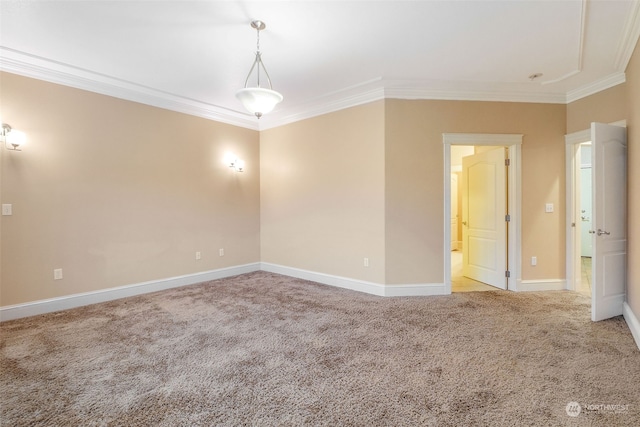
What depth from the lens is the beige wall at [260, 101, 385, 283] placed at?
4.34m

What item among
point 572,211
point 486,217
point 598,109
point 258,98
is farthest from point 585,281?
point 258,98

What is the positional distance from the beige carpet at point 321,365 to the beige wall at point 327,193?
1.11m

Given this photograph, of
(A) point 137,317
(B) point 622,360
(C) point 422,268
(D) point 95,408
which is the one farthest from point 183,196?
(B) point 622,360

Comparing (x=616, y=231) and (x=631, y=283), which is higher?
(x=616, y=231)

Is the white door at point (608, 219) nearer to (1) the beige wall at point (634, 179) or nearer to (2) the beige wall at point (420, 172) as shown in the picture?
(1) the beige wall at point (634, 179)

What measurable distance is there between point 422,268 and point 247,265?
3169mm

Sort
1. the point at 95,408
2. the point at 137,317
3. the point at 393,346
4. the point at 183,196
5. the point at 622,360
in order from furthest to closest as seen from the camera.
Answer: the point at 183,196 → the point at 137,317 → the point at 393,346 → the point at 622,360 → the point at 95,408

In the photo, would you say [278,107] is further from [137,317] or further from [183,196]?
[137,317]

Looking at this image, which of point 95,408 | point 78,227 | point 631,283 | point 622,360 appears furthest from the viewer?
point 78,227

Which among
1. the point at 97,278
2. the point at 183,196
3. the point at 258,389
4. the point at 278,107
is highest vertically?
the point at 278,107

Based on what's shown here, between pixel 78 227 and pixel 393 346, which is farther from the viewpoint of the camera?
pixel 78 227

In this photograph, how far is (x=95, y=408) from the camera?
6.25 ft

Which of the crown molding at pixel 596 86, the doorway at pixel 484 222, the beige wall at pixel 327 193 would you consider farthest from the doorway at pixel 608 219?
the beige wall at pixel 327 193

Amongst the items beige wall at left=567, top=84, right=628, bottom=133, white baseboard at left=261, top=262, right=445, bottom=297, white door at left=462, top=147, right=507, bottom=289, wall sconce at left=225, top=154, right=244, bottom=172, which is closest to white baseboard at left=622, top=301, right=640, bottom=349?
white door at left=462, top=147, right=507, bottom=289
